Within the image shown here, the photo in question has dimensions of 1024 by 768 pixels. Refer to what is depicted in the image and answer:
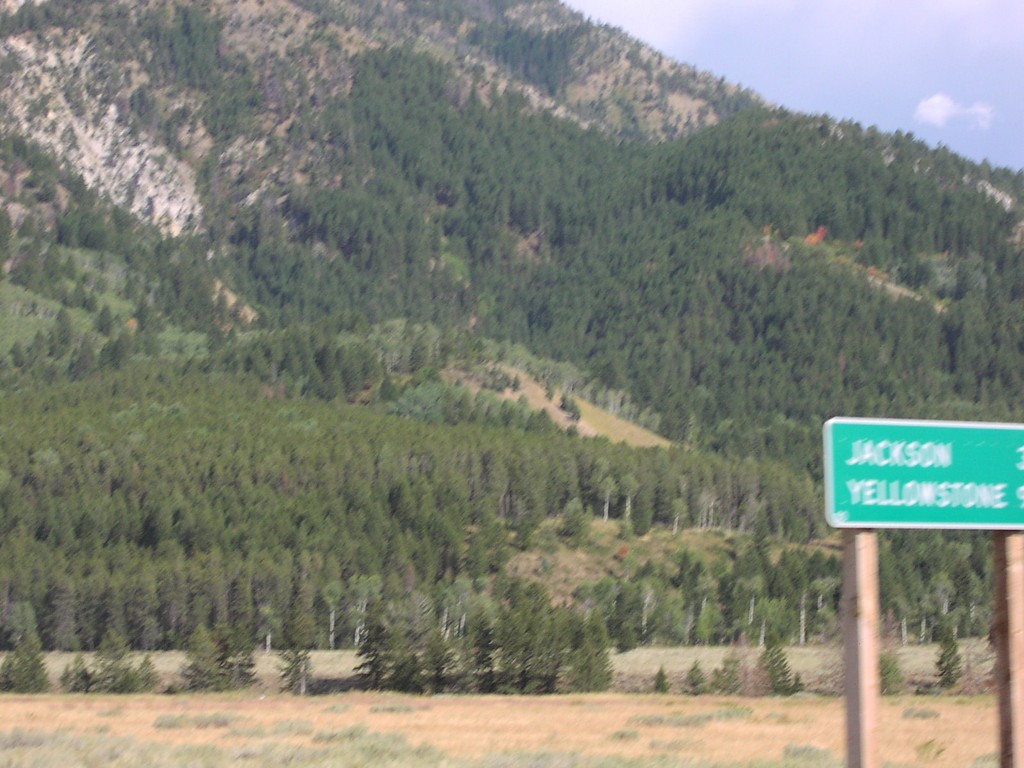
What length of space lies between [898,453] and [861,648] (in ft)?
7.44

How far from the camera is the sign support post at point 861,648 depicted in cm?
1691

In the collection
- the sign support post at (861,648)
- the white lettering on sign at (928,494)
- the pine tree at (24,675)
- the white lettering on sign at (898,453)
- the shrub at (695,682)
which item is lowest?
the pine tree at (24,675)

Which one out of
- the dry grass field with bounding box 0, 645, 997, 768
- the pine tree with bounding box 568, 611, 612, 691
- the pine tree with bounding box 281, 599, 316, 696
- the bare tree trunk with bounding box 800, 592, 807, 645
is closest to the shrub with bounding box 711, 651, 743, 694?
the pine tree with bounding box 568, 611, 612, 691

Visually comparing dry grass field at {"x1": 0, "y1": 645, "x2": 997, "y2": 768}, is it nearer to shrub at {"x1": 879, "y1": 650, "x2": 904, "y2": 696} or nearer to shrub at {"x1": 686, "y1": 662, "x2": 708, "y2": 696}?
shrub at {"x1": 879, "y1": 650, "x2": 904, "y2": 696}

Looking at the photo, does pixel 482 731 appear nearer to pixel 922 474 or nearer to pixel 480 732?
pixel 480 732

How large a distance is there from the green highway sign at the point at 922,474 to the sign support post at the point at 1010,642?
0.78 metres

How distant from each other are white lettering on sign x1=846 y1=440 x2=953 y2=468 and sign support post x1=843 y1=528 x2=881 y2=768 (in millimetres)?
849

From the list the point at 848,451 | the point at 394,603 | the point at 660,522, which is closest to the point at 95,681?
the point at 394,603

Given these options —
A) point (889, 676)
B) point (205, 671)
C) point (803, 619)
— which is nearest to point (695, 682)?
point (889, 676)

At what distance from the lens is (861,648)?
17.1 m

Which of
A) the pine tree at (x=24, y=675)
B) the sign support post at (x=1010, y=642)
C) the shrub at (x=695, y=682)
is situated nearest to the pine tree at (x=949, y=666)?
the shrub at (x=695, y=682)

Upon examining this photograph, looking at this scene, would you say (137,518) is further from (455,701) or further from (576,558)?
(455,701)

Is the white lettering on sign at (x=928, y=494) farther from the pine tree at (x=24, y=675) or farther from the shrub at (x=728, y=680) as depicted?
the pine tree at (x=24, y=675)

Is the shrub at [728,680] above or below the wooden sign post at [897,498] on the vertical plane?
below
